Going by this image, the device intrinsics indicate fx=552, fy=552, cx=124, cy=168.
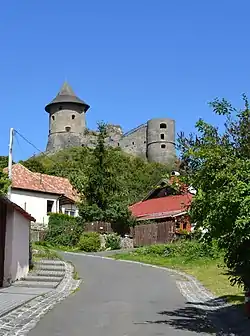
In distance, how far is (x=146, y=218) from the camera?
5078 centimetres

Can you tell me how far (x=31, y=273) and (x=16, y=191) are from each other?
32.6 metres

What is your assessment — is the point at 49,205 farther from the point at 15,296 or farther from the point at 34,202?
the point at 15,296

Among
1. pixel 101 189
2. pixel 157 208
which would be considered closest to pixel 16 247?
pixel 101 189

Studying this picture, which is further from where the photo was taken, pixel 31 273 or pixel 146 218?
pixel 146 218

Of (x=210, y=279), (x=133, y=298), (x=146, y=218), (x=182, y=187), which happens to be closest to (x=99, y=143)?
(x=146, y=218)

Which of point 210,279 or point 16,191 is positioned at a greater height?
point 16,191

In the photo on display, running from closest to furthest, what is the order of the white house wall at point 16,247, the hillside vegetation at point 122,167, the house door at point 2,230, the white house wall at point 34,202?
the house door at point 2,230
the white house wall at point 16,247
the white house wall at point 34,202
the hillside vegetation at point 122,167

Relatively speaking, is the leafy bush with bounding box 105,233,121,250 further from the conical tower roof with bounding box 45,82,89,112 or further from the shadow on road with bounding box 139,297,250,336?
the conical tower roof with bounding box 45,82,89,112

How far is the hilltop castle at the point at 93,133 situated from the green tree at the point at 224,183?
86136 mm

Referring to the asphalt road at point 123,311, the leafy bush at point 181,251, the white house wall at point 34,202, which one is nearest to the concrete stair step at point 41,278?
the asphalt road at point 123,311

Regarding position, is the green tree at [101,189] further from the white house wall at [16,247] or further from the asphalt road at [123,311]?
the white house wall at [16,247]

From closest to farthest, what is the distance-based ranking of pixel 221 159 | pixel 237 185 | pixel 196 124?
pixel 237 185 → pixel 221 159 → pixel 196 124

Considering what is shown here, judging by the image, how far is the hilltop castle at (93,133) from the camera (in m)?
102

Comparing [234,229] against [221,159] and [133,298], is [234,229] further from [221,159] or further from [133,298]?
[133,298]
